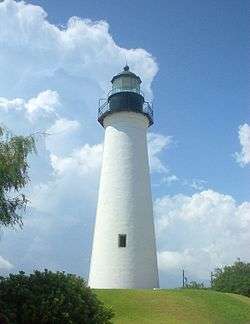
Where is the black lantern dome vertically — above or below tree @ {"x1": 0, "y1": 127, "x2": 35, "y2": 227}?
above

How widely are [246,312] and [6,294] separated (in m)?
14.1

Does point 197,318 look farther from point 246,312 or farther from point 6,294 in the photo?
point 6,294

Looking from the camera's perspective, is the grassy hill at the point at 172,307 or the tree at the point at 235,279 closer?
the grassy hill at the point at 172,307

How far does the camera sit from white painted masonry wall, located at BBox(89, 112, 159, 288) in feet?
109

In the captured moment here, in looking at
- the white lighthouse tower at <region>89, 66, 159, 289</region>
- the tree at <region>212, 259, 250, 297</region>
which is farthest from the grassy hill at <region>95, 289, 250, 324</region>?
the tree at <region>212, 259, 250, 297</region>

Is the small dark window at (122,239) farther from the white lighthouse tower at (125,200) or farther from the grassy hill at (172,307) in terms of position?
the grassy hill at (172,307)

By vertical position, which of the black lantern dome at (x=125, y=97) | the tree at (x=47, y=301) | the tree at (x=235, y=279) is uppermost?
the black lantern dome at (x=125, y=97)

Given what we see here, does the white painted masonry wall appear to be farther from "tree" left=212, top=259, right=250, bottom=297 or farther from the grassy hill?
"tree" left=212, top=259, right=250, bottom=297

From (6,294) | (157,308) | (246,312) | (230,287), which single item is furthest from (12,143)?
(230,287)

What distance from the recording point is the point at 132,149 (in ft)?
117

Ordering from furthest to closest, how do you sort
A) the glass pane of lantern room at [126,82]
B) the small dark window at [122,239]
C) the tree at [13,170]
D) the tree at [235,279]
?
the tree at [235,279]
the glass pane of lantern room at [126,82]
the small dark window at [122,239]
the tree at [13,170]

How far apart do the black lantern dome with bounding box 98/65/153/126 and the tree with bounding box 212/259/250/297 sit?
1427 centimetres

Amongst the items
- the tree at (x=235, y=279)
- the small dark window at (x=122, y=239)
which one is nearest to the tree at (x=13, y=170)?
the small dark window at (x=122, y=239)

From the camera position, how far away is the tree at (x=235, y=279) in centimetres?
4175
